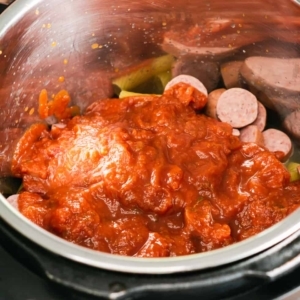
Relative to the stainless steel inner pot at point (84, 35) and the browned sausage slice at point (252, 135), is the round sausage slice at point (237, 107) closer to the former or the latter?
the browned sausage slice at point (252, 135)

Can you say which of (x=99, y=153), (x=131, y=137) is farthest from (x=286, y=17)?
(x=99, y=153)

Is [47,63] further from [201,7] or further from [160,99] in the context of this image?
[201,7]

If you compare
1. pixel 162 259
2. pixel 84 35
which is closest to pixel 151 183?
pixel 162 259

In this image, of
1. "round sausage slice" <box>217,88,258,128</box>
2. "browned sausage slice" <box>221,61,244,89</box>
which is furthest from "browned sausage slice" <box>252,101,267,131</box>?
"browned sausage slice" <box>221,61,244,89</box>

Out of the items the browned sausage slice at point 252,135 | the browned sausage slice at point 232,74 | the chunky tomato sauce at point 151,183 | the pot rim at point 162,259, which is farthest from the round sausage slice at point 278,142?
the pot rim at point 162,259

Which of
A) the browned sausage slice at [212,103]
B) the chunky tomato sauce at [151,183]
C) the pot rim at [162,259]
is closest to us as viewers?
the pot rim at [162,259]

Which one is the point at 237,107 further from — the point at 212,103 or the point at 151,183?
the point at 151,183

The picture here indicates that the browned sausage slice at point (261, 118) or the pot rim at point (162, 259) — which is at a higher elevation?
the pot rim at point (162, 259)
